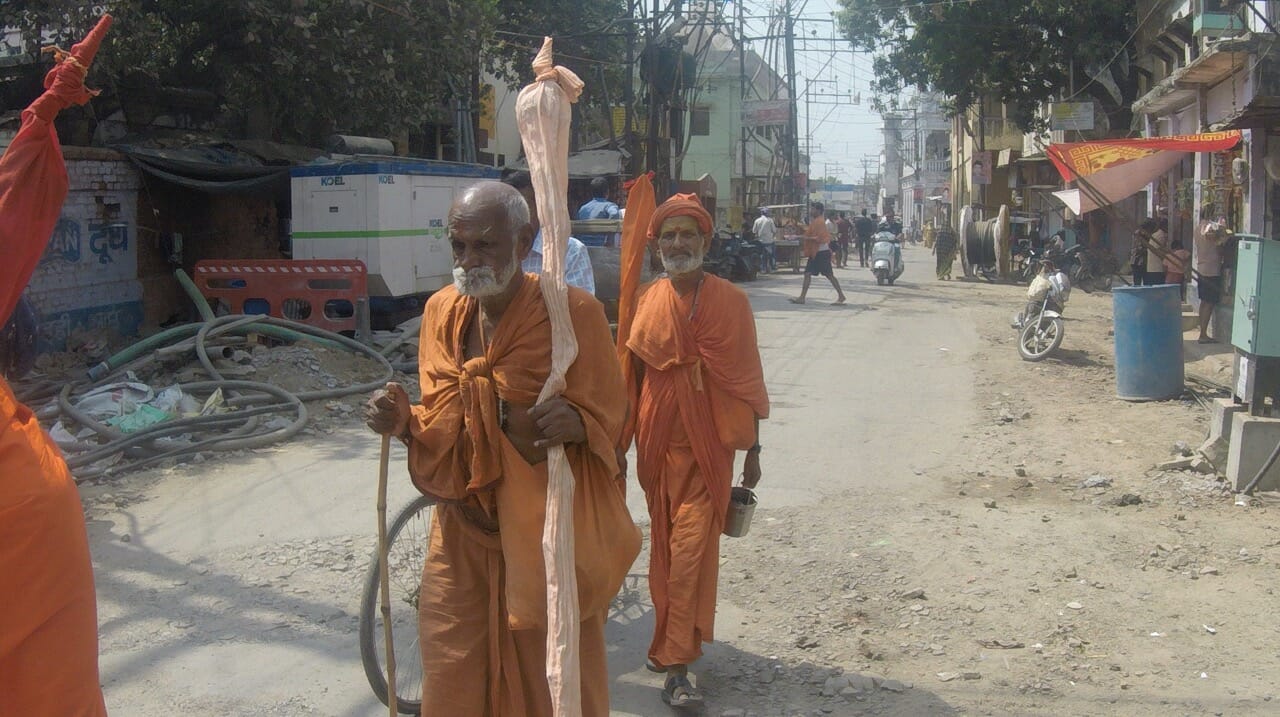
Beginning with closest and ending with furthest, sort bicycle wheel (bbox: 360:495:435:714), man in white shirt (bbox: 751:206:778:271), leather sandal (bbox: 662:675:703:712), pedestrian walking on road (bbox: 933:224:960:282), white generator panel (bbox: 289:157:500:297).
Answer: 1. bicycle wheel (bbox: 360:495:435:714)
2. leather sandal (bbox: 662:675:703:712)
3. white generator panel (bbox: 289:157:500:297)
4. man in white shirt (bbox: 751:206:778:271)
5. pedestrian walking on road (bbox: 933:224:960:282)

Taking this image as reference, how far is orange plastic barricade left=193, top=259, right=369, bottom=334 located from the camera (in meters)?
11.7

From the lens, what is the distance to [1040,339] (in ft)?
41.7

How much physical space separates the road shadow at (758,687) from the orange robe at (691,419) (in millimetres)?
188

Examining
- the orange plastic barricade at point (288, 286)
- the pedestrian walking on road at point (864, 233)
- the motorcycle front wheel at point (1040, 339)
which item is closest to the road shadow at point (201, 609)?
the orange plastic barricade at point (288, 286)

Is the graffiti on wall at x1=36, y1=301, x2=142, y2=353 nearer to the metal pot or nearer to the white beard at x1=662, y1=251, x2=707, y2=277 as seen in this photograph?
the white beard at x1=662, y1=251, x2=707, y2=277

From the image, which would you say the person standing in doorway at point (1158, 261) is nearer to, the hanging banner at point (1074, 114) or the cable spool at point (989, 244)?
the hanging banner at point (1074, 114)

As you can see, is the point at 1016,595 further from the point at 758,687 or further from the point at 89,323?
the point at 89,323

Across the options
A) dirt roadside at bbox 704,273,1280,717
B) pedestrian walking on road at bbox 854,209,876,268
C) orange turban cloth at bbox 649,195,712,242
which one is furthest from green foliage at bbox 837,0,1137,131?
orange turban cloth at bbox 649,195,712,242

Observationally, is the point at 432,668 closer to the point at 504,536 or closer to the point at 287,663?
the point at 504,536

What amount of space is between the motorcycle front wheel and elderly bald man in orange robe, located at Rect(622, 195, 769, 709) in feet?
29.4

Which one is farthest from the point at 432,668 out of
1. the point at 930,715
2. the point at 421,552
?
the point at 930,715

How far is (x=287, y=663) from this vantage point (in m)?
4.40

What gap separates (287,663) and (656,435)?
168cm

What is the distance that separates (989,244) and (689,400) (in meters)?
25.4
